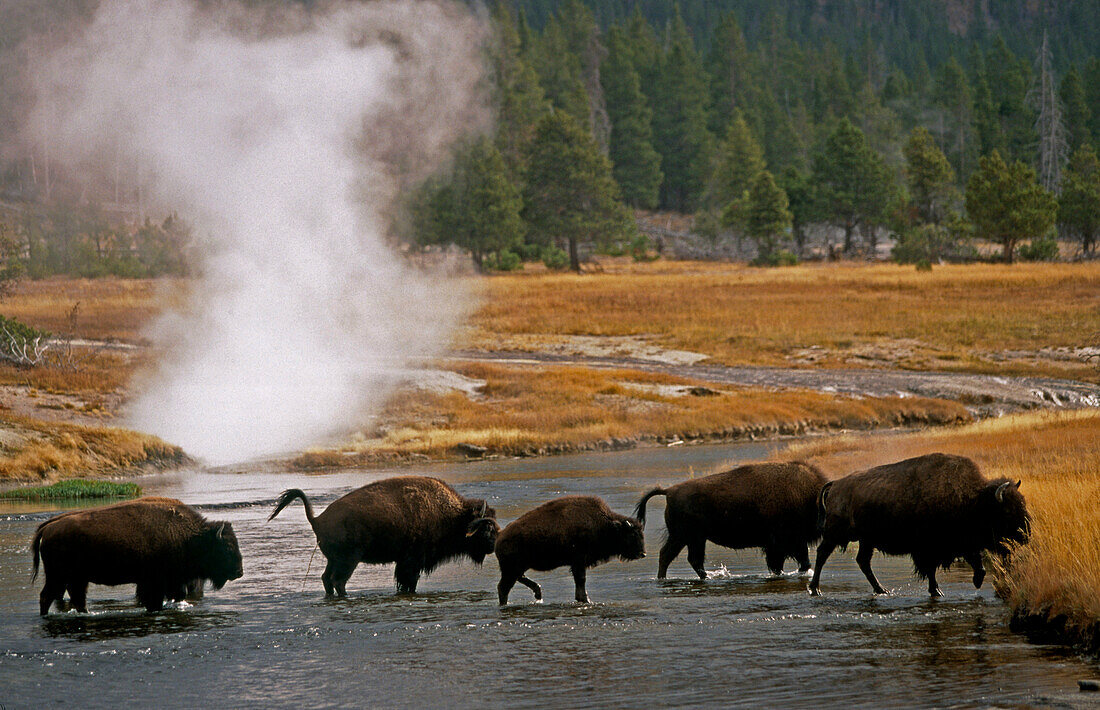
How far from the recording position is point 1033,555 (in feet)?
39.3

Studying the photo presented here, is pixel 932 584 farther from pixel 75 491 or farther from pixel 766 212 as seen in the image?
pixel 766 212

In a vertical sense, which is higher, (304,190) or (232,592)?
(304,190)

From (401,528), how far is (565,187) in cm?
10088

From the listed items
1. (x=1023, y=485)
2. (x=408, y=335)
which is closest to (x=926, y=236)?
(x=408, y=335)

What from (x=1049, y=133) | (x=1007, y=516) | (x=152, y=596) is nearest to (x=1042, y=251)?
(x=1049, y=133)

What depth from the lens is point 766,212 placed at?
4439 inches

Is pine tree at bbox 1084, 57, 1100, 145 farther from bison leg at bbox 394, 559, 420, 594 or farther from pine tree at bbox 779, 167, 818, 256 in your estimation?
bison leg at bbox 394, 559, 420, 594

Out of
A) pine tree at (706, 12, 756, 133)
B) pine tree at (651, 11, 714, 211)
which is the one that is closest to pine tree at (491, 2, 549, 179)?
pine tree at (651, 11, 714, 211)

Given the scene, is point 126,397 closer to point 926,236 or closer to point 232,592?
point 232,592

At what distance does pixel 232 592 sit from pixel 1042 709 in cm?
955

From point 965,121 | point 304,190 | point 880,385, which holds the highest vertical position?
point 965,121

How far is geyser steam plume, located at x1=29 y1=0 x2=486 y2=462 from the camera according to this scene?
2031 cm

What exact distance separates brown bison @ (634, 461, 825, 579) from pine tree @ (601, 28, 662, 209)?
441ft

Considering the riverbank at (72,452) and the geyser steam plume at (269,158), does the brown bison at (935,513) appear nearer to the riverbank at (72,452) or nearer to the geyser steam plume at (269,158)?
the geyser steam plume at (269,158)
